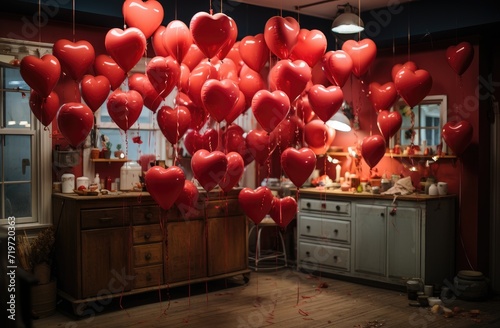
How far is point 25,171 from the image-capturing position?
4867 mm

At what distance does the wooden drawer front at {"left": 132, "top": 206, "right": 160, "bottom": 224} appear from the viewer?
4.77 m

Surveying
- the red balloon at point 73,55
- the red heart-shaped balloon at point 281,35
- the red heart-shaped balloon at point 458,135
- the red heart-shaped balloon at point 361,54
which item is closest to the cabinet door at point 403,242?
the red heart-shaped balloon at point 458,135

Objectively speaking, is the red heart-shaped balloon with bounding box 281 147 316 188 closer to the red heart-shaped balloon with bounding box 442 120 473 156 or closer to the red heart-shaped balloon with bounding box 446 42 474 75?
the red heart-shaped balloon with bounding box 442 120 473 156

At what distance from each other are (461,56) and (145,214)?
3.07 m

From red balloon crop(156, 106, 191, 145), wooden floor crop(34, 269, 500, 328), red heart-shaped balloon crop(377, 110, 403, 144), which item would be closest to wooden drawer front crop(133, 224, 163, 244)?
wooden floor crop(34, 269, 500, 328)

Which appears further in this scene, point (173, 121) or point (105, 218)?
point (105, 218)

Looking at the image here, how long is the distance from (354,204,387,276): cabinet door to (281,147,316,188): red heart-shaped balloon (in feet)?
5.33

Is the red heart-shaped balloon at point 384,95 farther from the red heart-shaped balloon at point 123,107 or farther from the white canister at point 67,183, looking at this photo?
the white canister at point 67,183

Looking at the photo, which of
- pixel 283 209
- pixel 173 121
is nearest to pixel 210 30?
pixel 173 121

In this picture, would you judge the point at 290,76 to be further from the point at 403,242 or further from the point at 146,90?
the point at 403,242

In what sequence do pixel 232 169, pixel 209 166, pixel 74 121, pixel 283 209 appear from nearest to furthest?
1. pixel 74 121
2. pixel 209 166
3. pixel 232 169
4. pixel 283 209

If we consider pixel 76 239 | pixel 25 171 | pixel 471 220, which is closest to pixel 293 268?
pixel 471 220

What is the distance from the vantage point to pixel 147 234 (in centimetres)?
484

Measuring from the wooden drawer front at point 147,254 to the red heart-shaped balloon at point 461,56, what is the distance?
3.06 meters
